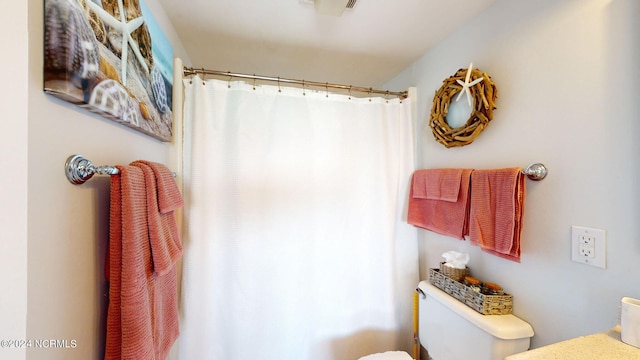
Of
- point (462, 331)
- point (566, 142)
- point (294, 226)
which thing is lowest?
point (462, 331)

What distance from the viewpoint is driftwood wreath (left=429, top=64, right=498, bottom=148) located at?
100cm

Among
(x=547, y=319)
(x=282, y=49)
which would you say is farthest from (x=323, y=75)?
(x=547, y=319)

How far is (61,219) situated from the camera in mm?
530

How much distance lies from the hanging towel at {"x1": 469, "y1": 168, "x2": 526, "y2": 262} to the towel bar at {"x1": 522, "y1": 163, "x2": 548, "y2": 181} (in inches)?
1.1

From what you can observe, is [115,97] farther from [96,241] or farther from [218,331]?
[218,331]

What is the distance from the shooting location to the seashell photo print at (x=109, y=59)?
18.6 inches

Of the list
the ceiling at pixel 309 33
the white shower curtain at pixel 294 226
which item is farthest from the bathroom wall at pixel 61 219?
the ceiling at pixel 309 33

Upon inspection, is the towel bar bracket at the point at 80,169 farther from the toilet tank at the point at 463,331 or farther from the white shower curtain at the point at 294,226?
the toilet tank at the point at 463,331

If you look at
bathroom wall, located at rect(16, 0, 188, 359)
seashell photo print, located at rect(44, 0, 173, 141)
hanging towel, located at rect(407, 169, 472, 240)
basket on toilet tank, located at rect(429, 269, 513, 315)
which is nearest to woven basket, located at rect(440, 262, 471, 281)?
basket on toilet tank, located at rect(429, 269, 513, 315)

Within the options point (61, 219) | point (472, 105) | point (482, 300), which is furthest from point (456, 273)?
point (61, 219)

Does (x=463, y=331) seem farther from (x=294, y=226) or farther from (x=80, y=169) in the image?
(x=80, y=169)

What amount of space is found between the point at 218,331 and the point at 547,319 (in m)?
1.48
